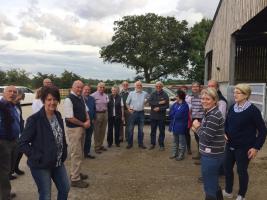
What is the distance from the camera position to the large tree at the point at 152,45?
187 ft

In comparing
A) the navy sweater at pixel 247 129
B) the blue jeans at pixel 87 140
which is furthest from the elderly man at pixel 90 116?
the navy sweater at pixel 247 129

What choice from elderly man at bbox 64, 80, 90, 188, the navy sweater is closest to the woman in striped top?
the navy sweater

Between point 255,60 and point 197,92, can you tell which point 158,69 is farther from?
point 197,92

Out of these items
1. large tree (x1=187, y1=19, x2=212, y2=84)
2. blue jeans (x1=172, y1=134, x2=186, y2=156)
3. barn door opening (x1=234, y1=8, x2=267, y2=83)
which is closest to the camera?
blue jeans (x1=172, y1=134, x2=186, y2=156)

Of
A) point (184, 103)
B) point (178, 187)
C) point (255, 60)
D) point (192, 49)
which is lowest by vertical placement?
point (178, 187)

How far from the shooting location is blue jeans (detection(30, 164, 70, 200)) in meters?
4.45

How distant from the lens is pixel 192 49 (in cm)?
5612

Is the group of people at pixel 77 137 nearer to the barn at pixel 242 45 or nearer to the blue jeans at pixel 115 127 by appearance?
the blue jeans at pixel 115 127

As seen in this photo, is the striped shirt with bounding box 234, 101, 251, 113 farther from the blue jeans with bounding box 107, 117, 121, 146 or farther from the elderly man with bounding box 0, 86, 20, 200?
the blue jeans with bounding box 107, 117, 121, 146

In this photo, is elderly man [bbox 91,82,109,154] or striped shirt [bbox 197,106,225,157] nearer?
striped shirt [bbox 197,106,225,157]

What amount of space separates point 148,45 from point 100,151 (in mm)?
47689

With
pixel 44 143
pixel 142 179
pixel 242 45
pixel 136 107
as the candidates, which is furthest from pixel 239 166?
A: pixel 242 45

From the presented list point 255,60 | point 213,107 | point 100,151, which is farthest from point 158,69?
point 213,107

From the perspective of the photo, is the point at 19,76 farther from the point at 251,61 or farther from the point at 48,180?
the point at 48,180
